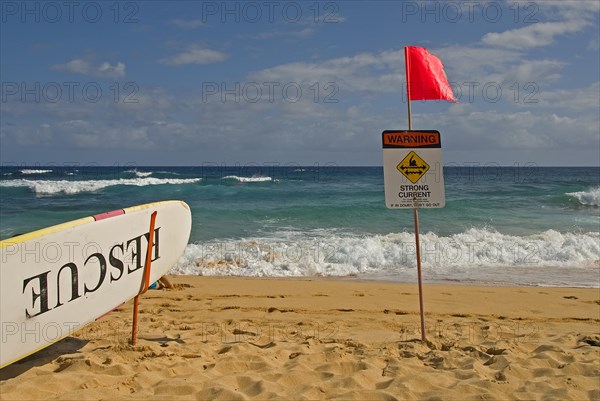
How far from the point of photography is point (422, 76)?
505 centimetres

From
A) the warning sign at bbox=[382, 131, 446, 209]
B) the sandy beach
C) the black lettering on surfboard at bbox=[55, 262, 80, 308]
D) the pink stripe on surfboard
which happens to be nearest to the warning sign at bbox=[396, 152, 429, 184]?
the warning sign at bbox=[382, 131, 446, 209]

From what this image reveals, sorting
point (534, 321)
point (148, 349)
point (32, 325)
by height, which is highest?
point (32, 325)

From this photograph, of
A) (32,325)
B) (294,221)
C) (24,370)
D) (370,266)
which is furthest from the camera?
(294,221)

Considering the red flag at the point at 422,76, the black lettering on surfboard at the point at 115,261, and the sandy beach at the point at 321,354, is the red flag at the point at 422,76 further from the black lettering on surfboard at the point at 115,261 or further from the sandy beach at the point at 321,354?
the black lettering on surfboard at the point at 115,261

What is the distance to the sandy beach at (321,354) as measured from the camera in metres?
3.80

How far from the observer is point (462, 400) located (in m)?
3.65

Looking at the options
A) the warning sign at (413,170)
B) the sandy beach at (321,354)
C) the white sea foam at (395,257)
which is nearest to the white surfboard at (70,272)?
the sandy beach at (321,354)

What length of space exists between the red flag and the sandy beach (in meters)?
2.47

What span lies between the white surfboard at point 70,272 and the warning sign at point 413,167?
2.39 metres

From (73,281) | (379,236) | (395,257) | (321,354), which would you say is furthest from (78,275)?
(379,236)

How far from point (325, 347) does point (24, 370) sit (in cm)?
258

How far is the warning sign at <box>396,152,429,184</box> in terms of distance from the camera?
5098 millimetres

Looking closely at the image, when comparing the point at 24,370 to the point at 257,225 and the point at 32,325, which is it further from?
the point at 257,225

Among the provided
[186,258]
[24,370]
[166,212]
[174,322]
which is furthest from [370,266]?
[24,370]
